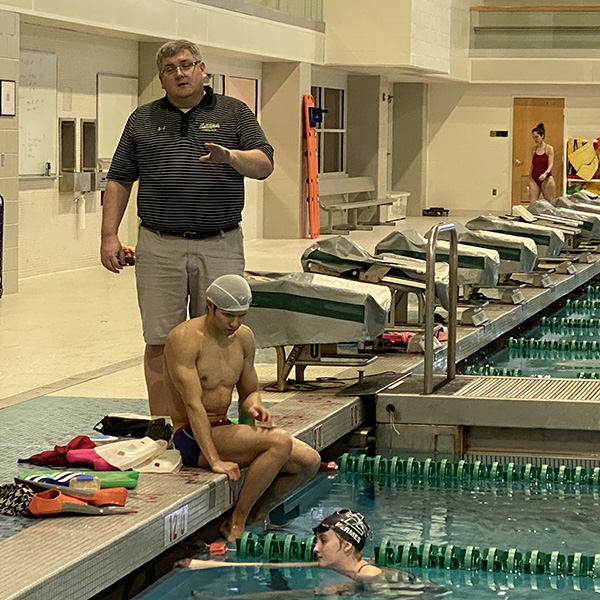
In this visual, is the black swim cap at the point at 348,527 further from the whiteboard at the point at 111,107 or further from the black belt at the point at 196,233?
the whiteboard at the point at 111,107

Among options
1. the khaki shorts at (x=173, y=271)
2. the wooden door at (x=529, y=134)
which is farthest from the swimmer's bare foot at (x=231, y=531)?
the wooden door at (x=529, y=134)

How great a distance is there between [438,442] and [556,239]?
23.7ft

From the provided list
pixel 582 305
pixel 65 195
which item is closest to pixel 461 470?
pixel 582 305

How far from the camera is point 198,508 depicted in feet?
15.5

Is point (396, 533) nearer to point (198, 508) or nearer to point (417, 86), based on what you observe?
point (198, 508)

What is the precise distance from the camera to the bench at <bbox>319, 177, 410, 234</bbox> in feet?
77.5

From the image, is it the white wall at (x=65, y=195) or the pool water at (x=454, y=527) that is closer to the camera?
the pool water at (x=454, y=527)

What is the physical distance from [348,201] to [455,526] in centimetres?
2054

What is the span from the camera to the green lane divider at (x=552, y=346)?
34.3ft

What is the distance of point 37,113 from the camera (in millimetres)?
14320

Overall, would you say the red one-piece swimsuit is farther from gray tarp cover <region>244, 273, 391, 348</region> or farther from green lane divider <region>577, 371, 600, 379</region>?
gray tarp cover <region>244, 273, 391, 348</region>

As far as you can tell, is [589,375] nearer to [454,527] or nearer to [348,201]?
[454,527]

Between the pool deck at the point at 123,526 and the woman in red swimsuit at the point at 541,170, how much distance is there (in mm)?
19977

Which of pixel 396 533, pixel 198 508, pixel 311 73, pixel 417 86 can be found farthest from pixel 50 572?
pixel 417 86
